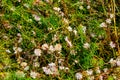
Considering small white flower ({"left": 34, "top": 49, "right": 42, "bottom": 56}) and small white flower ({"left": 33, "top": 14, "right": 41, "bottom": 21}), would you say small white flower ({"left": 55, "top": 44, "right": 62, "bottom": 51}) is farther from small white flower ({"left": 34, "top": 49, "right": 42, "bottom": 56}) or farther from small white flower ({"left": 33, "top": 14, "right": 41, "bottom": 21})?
small white flower ({"left": 33, "top": 14, "right": 41, "bottom": 21})

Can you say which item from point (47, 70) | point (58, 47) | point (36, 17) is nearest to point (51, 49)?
point (58, 47)

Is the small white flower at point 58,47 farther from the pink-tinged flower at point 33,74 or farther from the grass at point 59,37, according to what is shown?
the pink-tinged flower at point 33,74

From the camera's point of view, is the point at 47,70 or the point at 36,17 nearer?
the point at 47,70

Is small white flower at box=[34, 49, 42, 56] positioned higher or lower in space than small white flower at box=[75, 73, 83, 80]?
higher

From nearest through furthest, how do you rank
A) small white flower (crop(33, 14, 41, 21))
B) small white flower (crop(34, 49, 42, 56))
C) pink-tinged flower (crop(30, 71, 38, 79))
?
pink-tinged flower (crop(30, 71, 38, 79)) → small white flower (crop(34, 49, 42, 56)) → small white flower (crop(33, 14, 41, 21))

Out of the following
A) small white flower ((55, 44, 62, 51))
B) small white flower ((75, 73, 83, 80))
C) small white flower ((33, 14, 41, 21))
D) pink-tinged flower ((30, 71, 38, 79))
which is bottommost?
small white flower ((75, 73, 83, 80))

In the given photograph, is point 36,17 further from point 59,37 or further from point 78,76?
point 78,76

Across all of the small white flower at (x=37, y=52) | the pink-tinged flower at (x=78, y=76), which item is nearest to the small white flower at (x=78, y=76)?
the pink-tinged flower at (x=78, y=76)

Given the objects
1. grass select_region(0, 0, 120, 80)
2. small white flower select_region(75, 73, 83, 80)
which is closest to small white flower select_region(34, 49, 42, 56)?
grass select_region(0, 0, 120, 80)

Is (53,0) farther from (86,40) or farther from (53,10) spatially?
(86,40)
